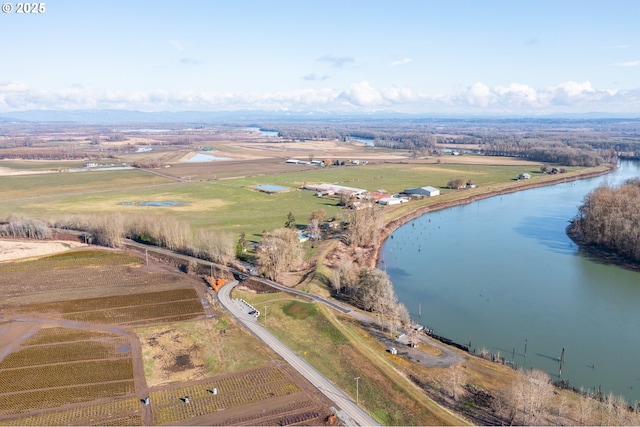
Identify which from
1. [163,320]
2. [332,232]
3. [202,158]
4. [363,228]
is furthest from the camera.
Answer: [202,158]

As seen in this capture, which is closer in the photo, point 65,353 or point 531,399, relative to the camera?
point 531,399

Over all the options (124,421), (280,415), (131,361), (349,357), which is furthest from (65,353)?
(349,357)

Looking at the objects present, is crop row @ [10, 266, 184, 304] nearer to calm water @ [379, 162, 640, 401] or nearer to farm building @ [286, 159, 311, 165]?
calm water @ [379, 162, 640, 401]

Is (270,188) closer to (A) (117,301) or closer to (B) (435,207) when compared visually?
(B) (435,207)

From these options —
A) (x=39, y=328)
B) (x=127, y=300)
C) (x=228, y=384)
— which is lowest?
(x=228, y=384)

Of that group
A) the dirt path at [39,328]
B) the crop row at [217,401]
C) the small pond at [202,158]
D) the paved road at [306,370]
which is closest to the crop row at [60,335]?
the dirt path at [39,328]

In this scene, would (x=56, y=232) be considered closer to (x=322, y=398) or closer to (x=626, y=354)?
(x=322, y=398)
